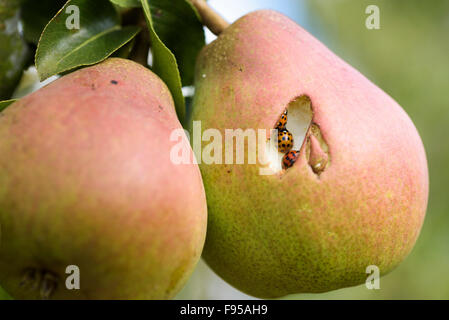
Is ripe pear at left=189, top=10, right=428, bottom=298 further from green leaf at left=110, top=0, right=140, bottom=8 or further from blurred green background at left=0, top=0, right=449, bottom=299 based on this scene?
blurred green background at left=0, top=0, right=449, bottom=299

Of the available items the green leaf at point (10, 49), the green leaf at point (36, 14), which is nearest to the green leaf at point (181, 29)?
the green leaf at point (36, 14)

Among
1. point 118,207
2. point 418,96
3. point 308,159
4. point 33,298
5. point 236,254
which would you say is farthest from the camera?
point 418,96

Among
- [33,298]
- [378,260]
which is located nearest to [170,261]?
[33,298]

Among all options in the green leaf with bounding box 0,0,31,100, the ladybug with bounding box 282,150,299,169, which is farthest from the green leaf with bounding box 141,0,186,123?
the green leaf with bounding box 0,0,31,100

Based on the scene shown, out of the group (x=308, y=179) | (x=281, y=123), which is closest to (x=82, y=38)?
(x=281, y=123)

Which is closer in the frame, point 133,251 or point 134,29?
point 133,251

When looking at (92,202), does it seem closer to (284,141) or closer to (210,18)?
(284,141)

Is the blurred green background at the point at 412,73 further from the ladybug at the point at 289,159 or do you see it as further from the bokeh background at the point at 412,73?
the ladybug at the point at 289,159
